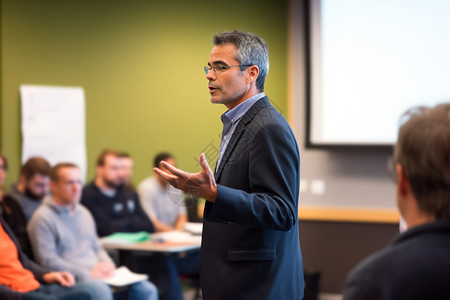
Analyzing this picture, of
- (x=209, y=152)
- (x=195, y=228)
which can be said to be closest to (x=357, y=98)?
(x=195, y=228)

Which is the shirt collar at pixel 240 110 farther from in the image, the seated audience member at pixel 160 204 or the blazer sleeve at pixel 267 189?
the seated audience member at pixel 160 204

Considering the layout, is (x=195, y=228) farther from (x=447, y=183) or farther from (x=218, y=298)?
(x=447, y=183)

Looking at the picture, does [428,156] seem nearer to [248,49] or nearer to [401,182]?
[401,182]

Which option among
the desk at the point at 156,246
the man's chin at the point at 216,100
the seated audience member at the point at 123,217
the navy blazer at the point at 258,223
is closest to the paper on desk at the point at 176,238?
the desk at the point at 156,246

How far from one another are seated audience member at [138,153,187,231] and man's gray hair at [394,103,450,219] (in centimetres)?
430

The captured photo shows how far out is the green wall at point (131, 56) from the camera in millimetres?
5250

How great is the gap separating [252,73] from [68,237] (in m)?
2.45

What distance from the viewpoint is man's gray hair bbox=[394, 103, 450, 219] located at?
2.94 ft

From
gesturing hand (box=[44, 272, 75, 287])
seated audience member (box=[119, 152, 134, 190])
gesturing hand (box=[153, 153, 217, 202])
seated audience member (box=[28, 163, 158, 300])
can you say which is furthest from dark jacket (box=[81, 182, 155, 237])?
gesturing hand (box=[153, 153, 217, 202])

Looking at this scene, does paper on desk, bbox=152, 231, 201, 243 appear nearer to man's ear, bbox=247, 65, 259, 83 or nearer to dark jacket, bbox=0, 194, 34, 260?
dark jacket, bbox=0, 194, 34, 260

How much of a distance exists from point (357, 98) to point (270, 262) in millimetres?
3513

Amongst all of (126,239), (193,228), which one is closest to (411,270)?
(126,239)

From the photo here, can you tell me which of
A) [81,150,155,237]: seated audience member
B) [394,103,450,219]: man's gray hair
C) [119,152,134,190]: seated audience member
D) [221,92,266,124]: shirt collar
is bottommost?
[81,150,155,237]: seated audience member

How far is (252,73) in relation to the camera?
1645mm
